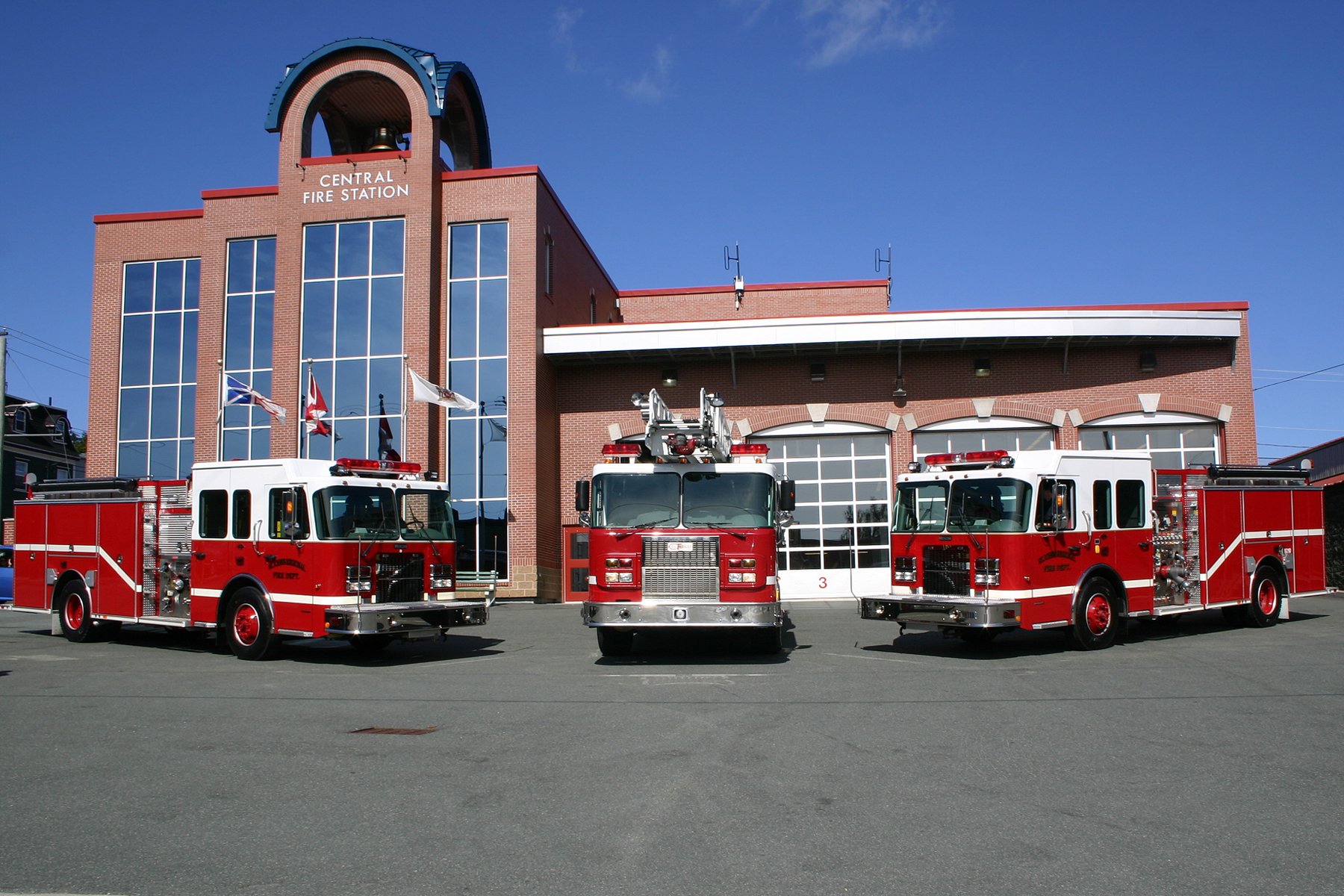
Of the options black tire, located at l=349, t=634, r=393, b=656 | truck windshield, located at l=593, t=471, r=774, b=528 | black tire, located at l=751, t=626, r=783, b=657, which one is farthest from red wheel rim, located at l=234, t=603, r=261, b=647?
black tire, located at l=751, t=626, r=783, b=657

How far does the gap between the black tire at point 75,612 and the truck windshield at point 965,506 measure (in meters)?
12.6

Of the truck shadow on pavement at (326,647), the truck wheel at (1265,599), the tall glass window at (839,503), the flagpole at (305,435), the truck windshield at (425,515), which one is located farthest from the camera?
the tall glass window at (839,503)

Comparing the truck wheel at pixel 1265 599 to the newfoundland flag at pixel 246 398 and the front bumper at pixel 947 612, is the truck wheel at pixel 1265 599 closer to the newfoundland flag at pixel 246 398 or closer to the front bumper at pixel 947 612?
the front bumper at pixel 947 612

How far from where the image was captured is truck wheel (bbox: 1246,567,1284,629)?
56.4 ft

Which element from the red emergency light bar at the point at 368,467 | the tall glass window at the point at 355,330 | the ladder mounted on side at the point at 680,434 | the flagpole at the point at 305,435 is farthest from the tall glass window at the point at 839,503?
the red emergency light bar at the point at 368,467

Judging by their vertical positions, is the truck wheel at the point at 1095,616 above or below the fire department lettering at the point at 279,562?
below

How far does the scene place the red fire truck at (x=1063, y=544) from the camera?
13.6 metres

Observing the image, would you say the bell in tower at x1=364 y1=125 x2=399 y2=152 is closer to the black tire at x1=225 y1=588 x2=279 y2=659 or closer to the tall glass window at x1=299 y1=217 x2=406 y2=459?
the tall glass window at x1=299 y1=217 x2=406 y2=459

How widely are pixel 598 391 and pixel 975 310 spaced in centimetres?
982

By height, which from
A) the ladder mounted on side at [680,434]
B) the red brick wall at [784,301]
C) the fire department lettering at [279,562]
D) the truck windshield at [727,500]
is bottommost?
the fire department lettering at [279,562]

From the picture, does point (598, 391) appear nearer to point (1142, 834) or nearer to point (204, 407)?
point (204, 407)

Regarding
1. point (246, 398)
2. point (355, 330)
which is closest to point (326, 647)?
point (246, 398)

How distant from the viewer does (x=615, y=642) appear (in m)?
14.1

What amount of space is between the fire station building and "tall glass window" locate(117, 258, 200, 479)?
0.06 metres
